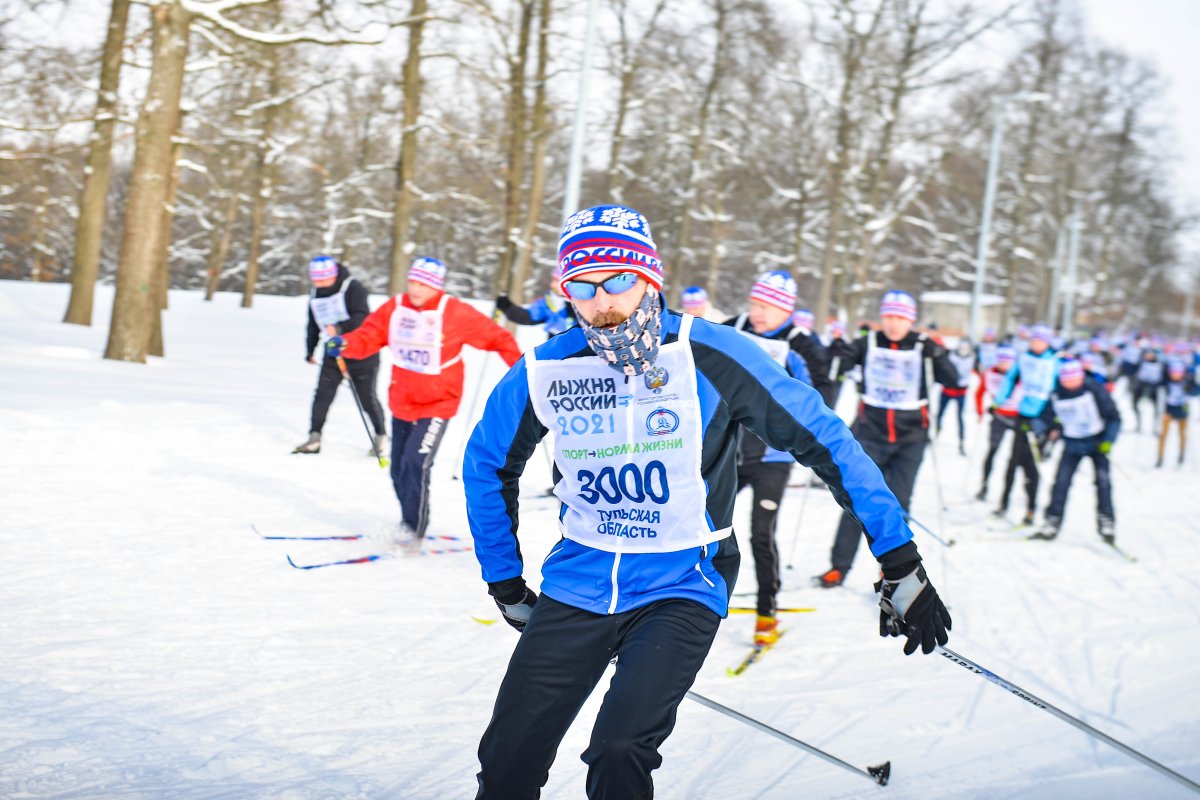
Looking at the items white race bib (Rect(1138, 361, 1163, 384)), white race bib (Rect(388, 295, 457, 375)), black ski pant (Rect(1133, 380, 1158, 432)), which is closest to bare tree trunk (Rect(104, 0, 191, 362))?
white race bib (Rect(388, 295, 457, 375))

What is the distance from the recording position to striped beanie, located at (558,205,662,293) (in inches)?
112

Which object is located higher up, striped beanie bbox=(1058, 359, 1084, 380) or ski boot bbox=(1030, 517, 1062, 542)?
striped beanie bbox=(1058, 359, 1084, 380)

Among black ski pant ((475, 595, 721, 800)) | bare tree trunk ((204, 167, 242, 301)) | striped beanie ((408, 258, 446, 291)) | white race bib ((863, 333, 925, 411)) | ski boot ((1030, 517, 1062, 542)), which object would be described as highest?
bare tree trunk ((204, 167, 242, 301))

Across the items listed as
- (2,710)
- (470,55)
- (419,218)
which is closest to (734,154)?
(470,55)

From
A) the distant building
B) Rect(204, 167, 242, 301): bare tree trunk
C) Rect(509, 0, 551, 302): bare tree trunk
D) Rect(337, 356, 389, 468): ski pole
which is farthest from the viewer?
the distant building

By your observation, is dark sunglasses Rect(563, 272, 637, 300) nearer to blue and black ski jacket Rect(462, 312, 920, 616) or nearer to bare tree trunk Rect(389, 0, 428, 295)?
blue and black ski jacket Rect(462, 312, 920, 616)

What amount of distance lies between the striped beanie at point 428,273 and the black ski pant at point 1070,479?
22.9ft

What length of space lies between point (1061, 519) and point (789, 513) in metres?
2.80

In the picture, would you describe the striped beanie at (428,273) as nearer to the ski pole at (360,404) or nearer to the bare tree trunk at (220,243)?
the ski pole at (360,404)

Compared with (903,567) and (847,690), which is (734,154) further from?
(903,567)

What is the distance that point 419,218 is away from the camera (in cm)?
3894

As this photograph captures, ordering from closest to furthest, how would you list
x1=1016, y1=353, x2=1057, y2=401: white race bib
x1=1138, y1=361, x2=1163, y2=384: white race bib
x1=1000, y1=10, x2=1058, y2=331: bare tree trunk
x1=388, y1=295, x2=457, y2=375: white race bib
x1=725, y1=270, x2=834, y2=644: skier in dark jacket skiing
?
x1=725, y1=270, x2=834, y2=644: skier in dark jacket skiing, x1=388, y1=295, x2=457, y2=375: white race bib, x1=1016, y1=353, x2=1057, y2=401: white race bib, x1=1138, y1=361, x2=1163, y2=384: white race bib, x1=1000, y1=10, x2=1058, y2=331: bare tree trunk

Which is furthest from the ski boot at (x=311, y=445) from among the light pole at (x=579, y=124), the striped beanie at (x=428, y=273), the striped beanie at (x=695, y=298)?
the light pole at (x=579, y=124)

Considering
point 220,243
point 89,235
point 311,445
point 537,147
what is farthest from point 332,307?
point 220,243
